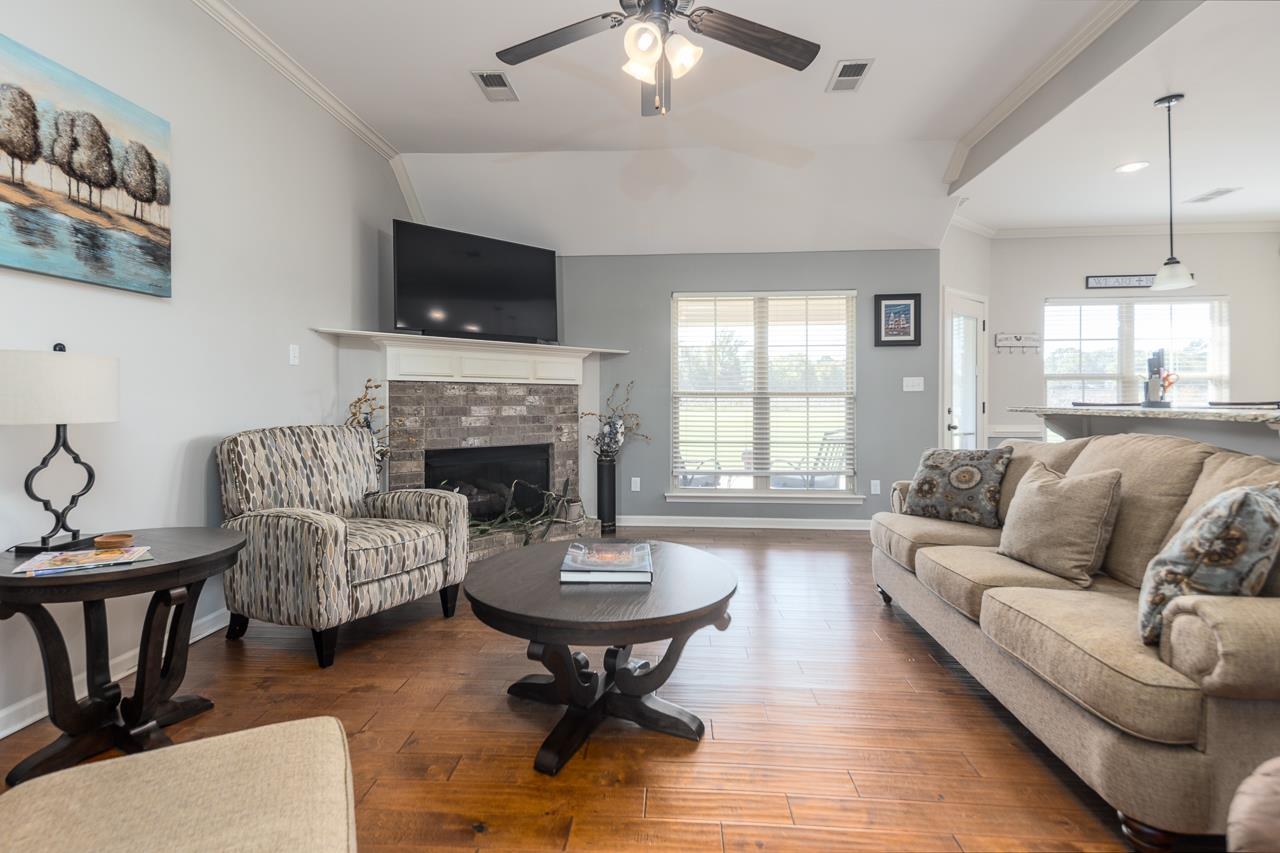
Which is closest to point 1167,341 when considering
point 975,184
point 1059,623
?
point 975,184

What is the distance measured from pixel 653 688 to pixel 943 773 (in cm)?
86

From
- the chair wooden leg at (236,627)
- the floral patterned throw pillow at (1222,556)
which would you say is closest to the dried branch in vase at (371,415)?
the chair wooden leg at (236,627)

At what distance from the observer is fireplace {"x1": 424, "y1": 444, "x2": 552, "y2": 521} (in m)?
4.12

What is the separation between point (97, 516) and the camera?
2.20 metres

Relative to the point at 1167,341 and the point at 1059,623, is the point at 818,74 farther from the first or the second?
the point at 1167,341

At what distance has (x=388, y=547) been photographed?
254 centimetres

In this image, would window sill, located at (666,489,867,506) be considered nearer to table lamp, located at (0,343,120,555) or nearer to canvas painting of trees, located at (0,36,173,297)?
canvas painting of trees, located at (0,36,173,297)

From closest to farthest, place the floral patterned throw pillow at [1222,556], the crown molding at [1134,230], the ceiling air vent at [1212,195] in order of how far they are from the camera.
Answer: the floral patterned throw pillow at [1222,556] < the ceiling air vent at [1212,195] < the crown molding at [1134,230]

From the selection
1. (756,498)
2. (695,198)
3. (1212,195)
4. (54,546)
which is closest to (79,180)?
(54,546)

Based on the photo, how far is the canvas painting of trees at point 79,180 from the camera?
1.89 m

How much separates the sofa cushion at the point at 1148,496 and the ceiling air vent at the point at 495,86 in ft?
11.2

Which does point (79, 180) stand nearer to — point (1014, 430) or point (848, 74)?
point (848, 74)

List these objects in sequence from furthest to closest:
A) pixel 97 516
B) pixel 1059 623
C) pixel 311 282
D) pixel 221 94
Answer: pixel 311 282
pixel 221 94
pixel 97 516
pixel 1059 623

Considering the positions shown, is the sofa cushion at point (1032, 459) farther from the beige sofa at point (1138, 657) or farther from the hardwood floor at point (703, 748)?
the hardwood floor at point (703, 748)
